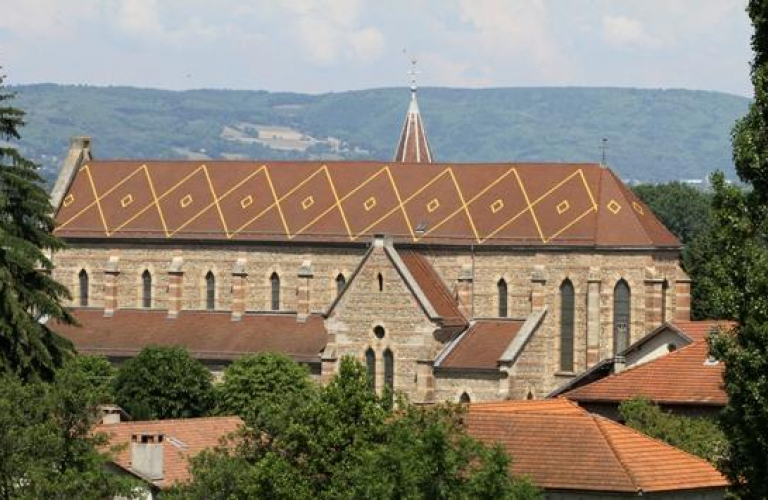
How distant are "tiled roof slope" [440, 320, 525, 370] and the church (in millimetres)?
80

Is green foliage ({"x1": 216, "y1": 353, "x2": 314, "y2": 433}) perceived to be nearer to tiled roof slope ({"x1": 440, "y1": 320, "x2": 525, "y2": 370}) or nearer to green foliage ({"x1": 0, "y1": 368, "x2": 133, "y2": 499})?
tiled roof slope ({"x1": 440, "y1": 320, "x2": 525, "y2": 370})

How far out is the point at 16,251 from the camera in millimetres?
70750

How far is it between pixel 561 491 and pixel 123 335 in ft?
196

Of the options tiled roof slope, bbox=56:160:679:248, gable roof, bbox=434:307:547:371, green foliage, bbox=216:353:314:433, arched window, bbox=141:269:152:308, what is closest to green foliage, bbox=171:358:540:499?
green foliage, bbox=216:353:314:433

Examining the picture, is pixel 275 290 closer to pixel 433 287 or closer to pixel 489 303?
pixel 433 287

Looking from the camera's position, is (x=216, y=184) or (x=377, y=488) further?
(x=216, y=184)

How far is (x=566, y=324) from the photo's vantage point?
109 metres

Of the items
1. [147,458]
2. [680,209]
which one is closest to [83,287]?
[147,458]

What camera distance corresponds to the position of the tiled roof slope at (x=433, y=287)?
109 metres

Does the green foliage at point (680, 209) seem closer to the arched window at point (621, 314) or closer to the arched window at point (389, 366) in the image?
the arched window at point (621, 314)

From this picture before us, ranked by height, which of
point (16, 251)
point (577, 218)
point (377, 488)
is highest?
point (577, 218)

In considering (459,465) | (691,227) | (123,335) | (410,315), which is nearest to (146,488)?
(459,465)

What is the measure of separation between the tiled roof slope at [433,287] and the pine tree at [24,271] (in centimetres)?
3533

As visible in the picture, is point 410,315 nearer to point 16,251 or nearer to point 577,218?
point 577,218
